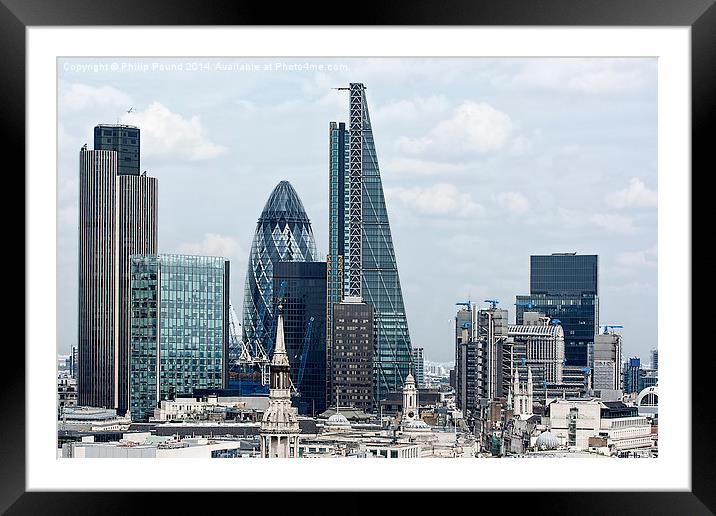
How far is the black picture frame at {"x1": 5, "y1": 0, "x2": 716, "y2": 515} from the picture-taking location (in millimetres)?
1463

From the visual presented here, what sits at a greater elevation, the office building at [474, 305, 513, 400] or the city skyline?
the city skyline

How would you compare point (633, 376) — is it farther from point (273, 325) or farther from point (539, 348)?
point (273, 325)

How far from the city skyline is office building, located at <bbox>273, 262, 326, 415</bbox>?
2.85ft

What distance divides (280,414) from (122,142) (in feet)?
19.7

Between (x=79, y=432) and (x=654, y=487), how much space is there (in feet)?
52.4

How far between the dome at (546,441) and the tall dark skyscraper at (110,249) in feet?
24.8

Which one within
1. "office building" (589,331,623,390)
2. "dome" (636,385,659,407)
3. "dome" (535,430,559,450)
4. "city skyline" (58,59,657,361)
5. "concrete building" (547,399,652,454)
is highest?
"city skyline" (58,59,657,361)

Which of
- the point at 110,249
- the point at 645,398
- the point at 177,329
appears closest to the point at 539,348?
the point at 645,398

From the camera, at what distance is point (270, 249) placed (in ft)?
55.2

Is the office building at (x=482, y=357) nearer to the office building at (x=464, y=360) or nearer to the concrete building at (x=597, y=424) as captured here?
the office building at (x=464, y=360)

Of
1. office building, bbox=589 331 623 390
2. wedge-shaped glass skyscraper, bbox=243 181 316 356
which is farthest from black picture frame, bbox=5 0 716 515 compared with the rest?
wedge-shaped glass skyscraper, bbox=243 181 316 356

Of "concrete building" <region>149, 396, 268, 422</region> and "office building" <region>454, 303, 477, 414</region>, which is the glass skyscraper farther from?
"office building" <region>454, 303, 477, 414</region>

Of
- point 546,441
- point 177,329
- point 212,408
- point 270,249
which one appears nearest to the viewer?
point 546,441
